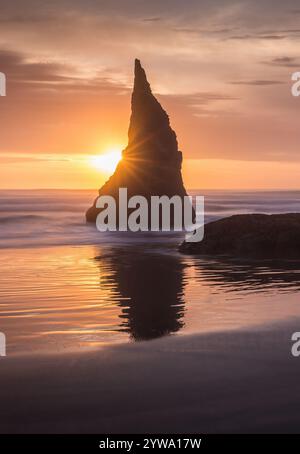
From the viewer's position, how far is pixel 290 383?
26.0 feet

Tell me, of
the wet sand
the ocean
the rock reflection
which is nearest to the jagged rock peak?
the rock reflection

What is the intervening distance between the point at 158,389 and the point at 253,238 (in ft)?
56.1

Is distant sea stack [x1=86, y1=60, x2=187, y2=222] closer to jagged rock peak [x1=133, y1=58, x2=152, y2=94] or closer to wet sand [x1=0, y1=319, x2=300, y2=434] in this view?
jagged rock peak [x1=133, y1=58, x2=152, y2=94]

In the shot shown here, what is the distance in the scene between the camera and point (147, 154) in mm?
68125

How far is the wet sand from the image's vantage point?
6.76 meters

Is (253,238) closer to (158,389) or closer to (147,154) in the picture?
(158,389)

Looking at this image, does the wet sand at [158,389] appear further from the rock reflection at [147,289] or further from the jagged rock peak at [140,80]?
the jagged rock peak at [140,80]

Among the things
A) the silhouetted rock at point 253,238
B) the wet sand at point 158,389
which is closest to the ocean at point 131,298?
the wet sand at point 158,389

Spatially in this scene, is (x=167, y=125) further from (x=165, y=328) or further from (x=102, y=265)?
(x=165, y=328)

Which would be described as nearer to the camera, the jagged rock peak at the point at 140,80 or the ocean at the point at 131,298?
the ocean at the point at 131,298

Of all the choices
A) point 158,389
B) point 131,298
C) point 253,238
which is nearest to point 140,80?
point 253,238

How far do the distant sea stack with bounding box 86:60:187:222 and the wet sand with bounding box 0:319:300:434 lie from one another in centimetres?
5714

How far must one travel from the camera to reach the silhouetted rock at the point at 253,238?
926 inches

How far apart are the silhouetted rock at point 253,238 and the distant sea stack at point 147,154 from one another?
4064 cm
